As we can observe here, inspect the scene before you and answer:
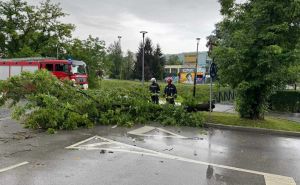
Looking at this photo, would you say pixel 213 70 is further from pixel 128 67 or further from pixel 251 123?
pixel 128 67

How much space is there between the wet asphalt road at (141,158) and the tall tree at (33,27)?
2999cm

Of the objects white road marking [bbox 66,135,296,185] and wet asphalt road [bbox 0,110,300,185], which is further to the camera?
white road marking [bbox 66,135,296,185]

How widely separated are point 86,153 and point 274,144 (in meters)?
6.06

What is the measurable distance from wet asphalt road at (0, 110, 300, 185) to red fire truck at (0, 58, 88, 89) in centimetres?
1541

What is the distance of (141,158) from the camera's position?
825cm

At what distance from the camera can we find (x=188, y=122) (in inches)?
548

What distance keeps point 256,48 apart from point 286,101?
484 inches

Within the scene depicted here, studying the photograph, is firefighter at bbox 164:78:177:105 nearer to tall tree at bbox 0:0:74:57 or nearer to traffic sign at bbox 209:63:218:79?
traffic sign at bbox 209:63:218:79

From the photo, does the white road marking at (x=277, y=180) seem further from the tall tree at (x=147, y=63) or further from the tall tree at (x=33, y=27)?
the tall tree at (x=147, y=63)

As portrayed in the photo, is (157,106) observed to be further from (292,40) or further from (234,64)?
(292,40)

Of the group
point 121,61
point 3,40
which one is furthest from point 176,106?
point 121,61

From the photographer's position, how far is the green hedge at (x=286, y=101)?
78.8 feet

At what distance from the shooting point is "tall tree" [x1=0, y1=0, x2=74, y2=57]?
40000 mm

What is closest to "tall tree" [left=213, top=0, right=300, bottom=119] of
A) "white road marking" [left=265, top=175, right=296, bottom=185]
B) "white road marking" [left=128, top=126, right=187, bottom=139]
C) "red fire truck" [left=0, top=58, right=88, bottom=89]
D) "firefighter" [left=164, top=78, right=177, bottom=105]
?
"firefighter" [left=164, top=78, right=177, bottom=105]
